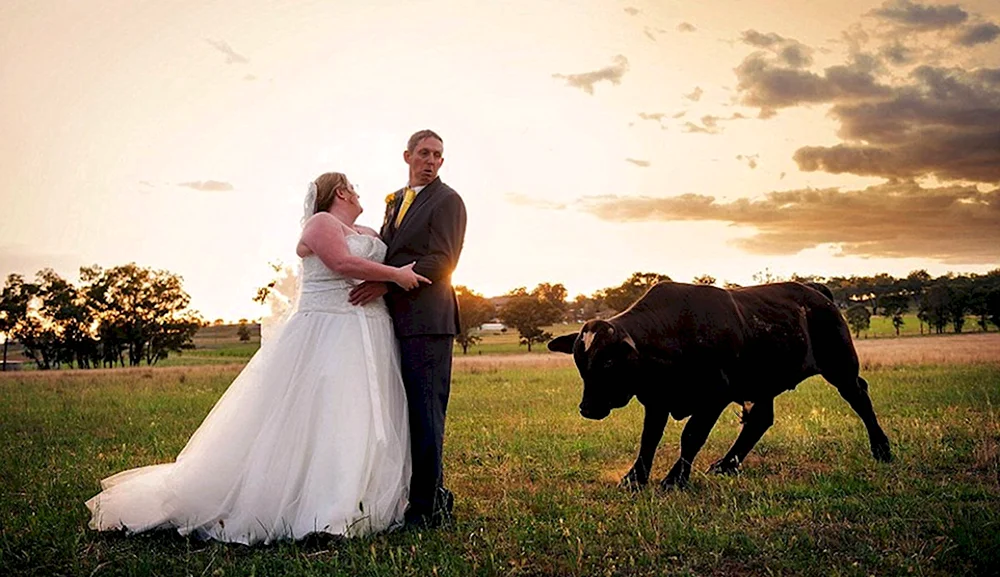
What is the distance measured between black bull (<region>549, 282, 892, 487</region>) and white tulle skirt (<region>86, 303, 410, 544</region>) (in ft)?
6.84

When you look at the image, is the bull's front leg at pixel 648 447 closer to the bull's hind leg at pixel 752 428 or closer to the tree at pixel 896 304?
the bull's hind leg at pixel 752 428

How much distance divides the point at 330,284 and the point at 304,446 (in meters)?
1.37

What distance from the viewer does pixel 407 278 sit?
6324mm

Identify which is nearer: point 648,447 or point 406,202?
point 406,202

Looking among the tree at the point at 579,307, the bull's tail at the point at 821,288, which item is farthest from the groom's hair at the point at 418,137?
the tree at the point at 579,307

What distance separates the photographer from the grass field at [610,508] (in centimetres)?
521

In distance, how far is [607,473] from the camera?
871cm

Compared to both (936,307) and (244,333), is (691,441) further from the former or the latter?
(244,333)

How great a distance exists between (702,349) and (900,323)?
92.1 m

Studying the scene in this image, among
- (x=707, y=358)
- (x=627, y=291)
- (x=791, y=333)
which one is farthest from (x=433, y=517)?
(x=627, y=291)

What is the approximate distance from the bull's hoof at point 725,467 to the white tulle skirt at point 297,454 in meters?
3.84

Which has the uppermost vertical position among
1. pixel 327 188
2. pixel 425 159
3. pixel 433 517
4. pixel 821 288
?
pixel 425 159

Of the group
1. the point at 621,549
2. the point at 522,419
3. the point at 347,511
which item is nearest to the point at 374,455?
the point at 347,511

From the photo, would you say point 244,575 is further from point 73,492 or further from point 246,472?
point 73,492
